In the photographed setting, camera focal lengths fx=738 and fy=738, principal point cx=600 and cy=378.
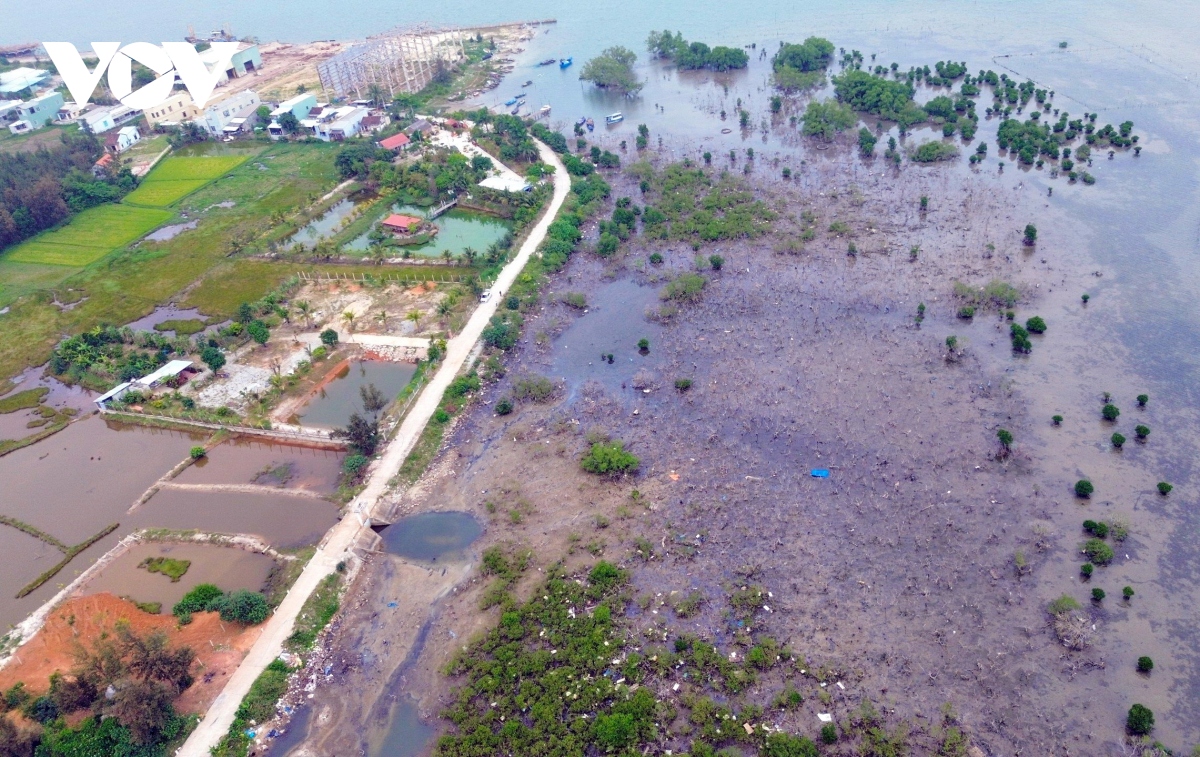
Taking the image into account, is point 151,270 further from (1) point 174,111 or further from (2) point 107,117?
(2) point 107,117

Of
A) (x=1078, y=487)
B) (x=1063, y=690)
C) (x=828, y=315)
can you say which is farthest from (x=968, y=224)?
(x=1063, y=690)

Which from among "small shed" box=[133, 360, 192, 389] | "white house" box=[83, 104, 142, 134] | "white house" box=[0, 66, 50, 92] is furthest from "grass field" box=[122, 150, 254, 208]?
"white house" box=[0, 66, 50, 92]

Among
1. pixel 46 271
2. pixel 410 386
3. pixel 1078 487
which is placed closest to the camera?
pixel 1078 487

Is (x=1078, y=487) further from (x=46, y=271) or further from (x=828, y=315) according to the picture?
(x=46, y=271)

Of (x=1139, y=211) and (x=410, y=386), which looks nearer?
(x=410, y=386)

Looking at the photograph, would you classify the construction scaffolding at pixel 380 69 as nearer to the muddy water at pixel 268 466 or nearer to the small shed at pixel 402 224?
the small shed at pixel 402 224

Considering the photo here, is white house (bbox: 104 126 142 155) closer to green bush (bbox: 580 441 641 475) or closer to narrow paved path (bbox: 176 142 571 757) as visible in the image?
narrow paved path (bbox: 176 142 571 757)

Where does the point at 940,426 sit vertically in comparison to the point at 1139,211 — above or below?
below

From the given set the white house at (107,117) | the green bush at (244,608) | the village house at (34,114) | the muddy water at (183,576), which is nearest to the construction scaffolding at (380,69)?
the white house at (107,117)

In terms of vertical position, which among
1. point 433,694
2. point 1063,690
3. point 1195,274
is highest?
point 1195,274
